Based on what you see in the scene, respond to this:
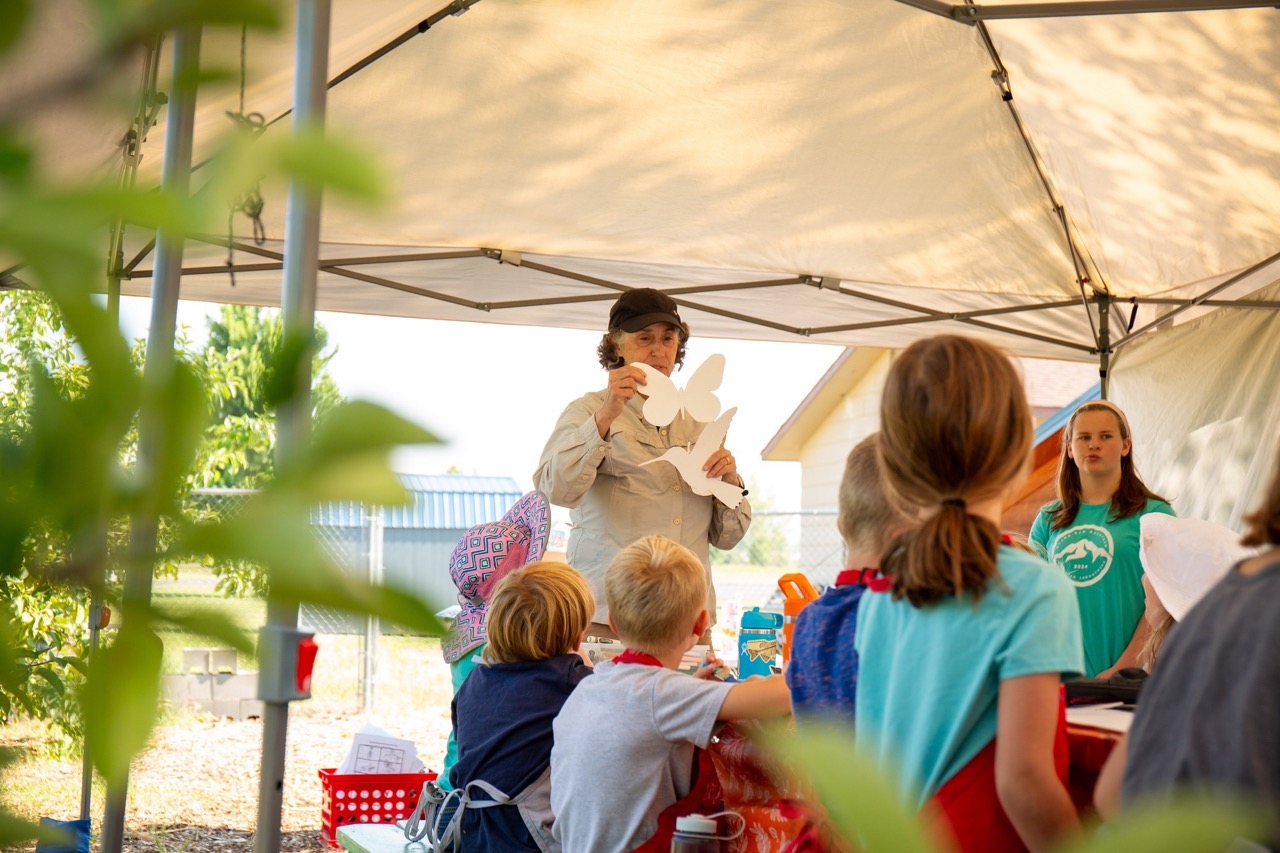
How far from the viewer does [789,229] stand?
430 cm

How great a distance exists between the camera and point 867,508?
168 centimetres

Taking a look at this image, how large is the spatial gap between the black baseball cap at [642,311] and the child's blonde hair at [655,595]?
99cm

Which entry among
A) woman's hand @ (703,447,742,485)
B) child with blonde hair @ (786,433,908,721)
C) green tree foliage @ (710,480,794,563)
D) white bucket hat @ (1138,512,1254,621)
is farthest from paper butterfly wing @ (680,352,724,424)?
green tree foliage @ (710,480,794,563)

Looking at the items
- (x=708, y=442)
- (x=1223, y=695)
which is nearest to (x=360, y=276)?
(x=708, y=442)

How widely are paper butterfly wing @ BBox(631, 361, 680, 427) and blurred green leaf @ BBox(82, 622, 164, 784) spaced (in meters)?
2.64

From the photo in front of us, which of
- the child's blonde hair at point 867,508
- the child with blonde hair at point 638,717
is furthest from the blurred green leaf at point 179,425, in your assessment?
the child with blonde hair at point 638,717

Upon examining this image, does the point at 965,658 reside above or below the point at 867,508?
below

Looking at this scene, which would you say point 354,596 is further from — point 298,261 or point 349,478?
point 298,261

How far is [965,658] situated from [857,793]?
46.1 inches

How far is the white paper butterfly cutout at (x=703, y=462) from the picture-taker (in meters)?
Result: 2.88

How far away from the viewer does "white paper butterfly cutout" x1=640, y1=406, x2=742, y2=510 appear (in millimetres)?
2885

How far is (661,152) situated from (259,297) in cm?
179

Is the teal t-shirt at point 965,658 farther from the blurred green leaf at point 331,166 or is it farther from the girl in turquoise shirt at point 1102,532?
A: the girl in turquoise shirt at point 1102,532

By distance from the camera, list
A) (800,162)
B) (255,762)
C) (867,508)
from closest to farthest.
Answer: (867,508) < (800,162) < (255,762)
